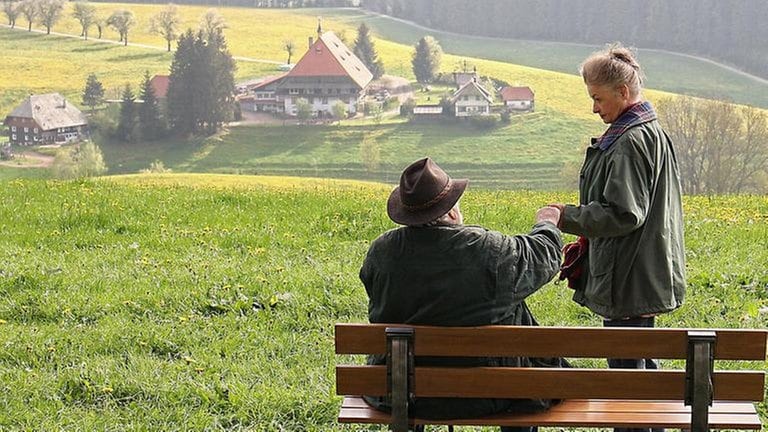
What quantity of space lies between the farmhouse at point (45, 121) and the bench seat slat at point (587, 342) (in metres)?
52.2

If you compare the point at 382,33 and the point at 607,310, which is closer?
the point at 607,310

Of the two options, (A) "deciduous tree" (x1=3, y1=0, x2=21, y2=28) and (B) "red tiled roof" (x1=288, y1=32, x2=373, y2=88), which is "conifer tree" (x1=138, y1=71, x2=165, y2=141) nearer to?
(B) "red tiled roof" (x1=288, y1=32, x2=373, y2=88)

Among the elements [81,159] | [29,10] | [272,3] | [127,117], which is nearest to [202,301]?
[81,159]

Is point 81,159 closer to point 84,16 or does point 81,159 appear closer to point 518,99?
point 84,16

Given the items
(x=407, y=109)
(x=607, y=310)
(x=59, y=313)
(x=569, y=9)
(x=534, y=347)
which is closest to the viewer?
(x=534, y=347)

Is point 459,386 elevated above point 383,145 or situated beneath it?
elevated above

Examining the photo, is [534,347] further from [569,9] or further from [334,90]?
[569,9]

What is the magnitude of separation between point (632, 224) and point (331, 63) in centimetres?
6271

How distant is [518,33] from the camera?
232 ft

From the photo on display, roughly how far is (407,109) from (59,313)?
56.6 metres

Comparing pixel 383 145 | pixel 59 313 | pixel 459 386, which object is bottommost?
pixel 383 145

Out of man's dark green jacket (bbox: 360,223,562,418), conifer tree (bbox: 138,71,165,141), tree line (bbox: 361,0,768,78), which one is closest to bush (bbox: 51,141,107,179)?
conifer tree (bbox: 138,71,165,141)

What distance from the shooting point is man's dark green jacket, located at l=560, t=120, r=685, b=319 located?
4.14 metres

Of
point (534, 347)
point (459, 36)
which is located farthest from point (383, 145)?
point (534, 347)
